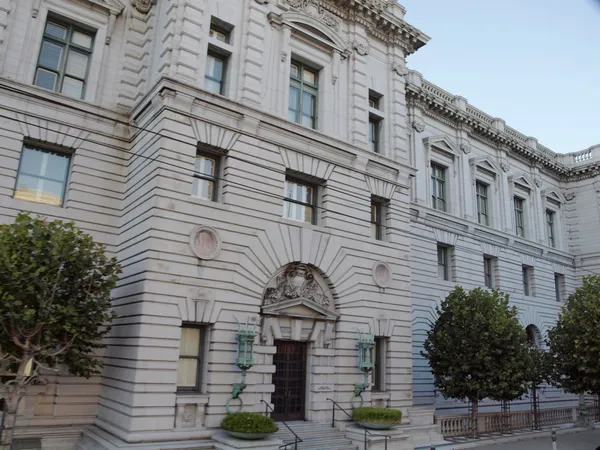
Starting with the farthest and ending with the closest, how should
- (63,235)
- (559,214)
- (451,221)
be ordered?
(559,214) → (451,221) → (63,235)

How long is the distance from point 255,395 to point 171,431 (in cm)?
315

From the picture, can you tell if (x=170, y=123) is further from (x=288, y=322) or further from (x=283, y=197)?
(x=288, y=322)

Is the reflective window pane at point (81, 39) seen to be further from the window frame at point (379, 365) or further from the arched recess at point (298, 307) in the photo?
the window frame at point (379, 365)

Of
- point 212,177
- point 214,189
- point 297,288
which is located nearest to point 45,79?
point 212,177

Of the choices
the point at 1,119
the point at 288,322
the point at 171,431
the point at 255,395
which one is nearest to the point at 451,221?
the point at 288,322

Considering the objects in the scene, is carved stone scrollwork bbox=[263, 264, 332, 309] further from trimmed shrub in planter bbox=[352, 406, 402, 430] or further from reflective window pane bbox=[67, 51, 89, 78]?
reflective window pane bbox=[67, 51, 89, 78]

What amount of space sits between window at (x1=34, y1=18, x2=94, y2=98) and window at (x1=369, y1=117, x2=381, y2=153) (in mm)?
12572

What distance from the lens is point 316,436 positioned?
17938 millimetres

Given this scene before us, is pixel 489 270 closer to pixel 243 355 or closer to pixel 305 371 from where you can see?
pixel 305 371

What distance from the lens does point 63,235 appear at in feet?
47.3

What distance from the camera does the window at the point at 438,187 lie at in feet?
104

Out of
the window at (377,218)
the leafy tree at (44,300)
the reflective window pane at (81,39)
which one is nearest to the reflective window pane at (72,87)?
the reflective window pane at (81,39)

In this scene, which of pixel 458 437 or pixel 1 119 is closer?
pixel 1 119

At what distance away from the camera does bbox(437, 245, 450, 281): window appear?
101 feet
